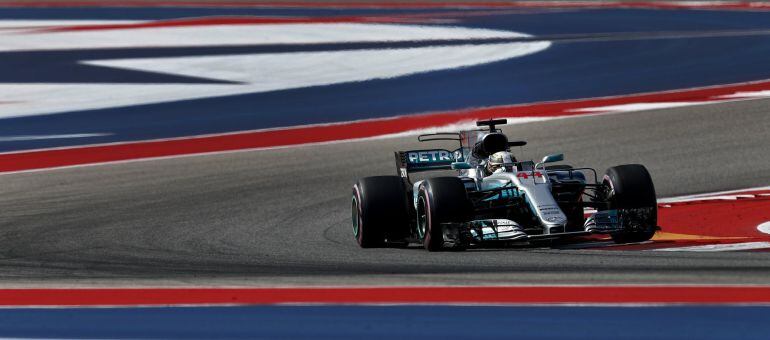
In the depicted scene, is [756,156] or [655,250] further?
[756,156]

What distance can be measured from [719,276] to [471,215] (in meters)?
2.56

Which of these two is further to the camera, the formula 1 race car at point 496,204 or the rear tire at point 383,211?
the rear tire at point 383,211

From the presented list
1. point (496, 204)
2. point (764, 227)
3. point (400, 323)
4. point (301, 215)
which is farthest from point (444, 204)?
point (400, 323)

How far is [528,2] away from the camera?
113 ft

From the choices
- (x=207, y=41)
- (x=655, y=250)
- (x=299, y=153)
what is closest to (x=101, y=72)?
(x=207, y=41)

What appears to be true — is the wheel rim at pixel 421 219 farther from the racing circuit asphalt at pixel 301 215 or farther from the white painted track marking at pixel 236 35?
the white painted track marking at pixel 236 35

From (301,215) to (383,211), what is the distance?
226 centimetres

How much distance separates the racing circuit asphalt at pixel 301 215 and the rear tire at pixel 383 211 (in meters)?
0.23

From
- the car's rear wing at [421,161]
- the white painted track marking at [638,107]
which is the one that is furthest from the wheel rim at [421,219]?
the white painted track marking at [638,107]

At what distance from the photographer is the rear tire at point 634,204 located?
1134 cm

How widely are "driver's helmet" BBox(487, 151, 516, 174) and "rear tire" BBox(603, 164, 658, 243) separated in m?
0.86

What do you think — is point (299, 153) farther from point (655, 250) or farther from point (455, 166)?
point (655, 250)

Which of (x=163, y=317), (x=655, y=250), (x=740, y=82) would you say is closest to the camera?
(x=163, y=317)

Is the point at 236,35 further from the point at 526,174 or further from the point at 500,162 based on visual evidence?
the point at 526,174
